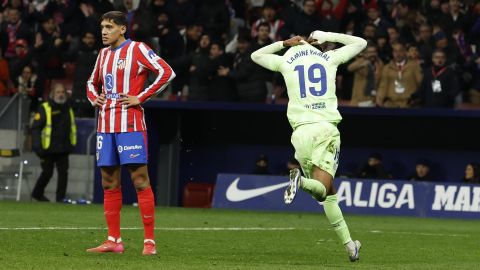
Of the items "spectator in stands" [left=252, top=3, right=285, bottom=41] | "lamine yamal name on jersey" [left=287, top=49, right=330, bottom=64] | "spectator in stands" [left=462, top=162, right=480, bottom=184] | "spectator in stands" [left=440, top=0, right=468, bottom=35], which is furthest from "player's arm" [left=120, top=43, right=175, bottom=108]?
"spectator in stands" [left=440, top=0, right=468, bottom=35]

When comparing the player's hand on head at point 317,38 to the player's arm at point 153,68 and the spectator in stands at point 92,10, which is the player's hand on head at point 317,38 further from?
the spectator in stands at point 92,10

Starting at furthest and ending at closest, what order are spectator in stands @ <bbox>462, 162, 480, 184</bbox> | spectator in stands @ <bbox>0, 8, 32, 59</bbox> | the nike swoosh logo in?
spectator in stands @ <bbox>0, 8, 32, 59</bbox> → the nike swoosh logo → spectator in stands @ <bbox>462, 162, 480, 184</bbox>

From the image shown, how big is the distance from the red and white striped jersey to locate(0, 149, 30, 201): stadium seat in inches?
498

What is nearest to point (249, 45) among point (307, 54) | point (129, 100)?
point (307, 54)

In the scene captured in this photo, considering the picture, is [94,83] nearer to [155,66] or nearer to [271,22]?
[155,66]

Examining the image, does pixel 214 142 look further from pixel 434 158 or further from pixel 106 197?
Answer: pixel 106 197

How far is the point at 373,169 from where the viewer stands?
22922mm

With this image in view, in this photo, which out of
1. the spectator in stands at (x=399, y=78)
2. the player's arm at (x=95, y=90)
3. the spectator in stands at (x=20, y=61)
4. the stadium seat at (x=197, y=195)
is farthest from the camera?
the spectator in stands at (x=20, y=61)

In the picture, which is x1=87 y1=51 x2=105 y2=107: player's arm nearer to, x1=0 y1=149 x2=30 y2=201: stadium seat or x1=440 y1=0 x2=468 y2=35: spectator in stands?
x1=0 y1=149 x2=30 y2=201: stadium seat

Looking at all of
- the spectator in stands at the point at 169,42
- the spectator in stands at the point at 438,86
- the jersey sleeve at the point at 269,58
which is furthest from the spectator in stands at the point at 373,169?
the jersey sleeve at the point at 269,58

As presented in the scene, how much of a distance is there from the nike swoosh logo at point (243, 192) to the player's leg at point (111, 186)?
421 inches

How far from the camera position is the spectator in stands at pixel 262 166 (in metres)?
23.6

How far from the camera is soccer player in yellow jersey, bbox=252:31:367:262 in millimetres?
11391

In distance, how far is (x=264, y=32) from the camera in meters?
23.0
